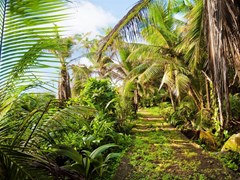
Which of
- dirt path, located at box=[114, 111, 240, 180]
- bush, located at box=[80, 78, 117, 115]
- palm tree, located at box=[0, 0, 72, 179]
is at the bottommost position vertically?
dirt path, located at box=[114, 111, 240, 180]

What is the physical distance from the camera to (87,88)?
7.46 m

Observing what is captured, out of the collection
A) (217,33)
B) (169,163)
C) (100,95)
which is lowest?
(169,163)

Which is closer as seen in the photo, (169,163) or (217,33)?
(217,33)

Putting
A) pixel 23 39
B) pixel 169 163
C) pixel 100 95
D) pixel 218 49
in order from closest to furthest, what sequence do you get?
1. pixel 23 39
2. pixel 218 49
3. pixel 169 163
4. pixel 100 95

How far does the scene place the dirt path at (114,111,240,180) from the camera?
4164 millimetres

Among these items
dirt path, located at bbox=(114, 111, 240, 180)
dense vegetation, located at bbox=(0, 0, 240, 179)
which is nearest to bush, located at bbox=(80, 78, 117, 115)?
dense vegetation, located at bbox=(0, 0, 240, 179)

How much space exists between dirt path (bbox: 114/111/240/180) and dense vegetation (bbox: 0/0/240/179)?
0.30 metres

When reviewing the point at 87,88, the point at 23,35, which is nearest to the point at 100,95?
the point at 87,88

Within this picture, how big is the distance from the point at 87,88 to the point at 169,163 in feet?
11.7

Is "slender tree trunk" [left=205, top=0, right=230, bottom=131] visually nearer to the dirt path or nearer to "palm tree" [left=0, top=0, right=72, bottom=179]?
the dirt path

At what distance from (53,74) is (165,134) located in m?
6.55

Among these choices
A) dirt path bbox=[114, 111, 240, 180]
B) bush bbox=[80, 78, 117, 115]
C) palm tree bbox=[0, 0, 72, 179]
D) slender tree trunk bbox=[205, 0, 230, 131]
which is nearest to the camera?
palm tree bbox=[0, 0, 72, 179]

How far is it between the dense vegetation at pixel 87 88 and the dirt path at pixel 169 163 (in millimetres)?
300

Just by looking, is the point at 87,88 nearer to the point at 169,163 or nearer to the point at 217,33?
the point at 169,163
